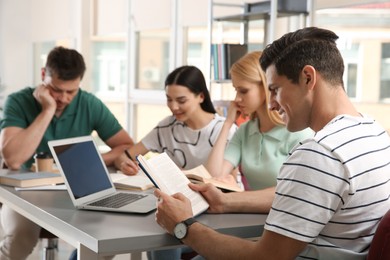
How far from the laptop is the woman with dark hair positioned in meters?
0.63

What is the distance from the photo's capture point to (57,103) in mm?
3051

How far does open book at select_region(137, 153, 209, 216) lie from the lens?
5.61 ft

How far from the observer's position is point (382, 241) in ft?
4.34

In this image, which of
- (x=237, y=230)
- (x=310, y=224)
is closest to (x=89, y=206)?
(x=237, y=230)

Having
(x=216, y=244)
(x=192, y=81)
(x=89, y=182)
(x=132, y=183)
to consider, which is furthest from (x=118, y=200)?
(x=192, y=81)

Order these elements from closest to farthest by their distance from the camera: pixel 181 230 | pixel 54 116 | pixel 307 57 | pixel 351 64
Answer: pixel 307 57 < pixel 181 230 < pixel 54 116 < pixel 351 64

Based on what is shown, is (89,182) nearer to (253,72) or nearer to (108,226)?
(108,226)

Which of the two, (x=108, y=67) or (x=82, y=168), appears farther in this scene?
(x=108, y=67)

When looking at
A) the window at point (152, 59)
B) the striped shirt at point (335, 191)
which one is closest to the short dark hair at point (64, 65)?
the striped shirt at point (335, 191)

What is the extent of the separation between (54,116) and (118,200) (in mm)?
1235

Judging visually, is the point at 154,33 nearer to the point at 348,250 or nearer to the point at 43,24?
the point at 43,24

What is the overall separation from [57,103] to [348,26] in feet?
6.00

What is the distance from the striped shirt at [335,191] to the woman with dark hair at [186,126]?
4.53ft

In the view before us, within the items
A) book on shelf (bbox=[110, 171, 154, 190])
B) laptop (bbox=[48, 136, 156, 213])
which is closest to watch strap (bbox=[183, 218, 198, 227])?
laptop (bbox=[48, 136, 156, 213])
